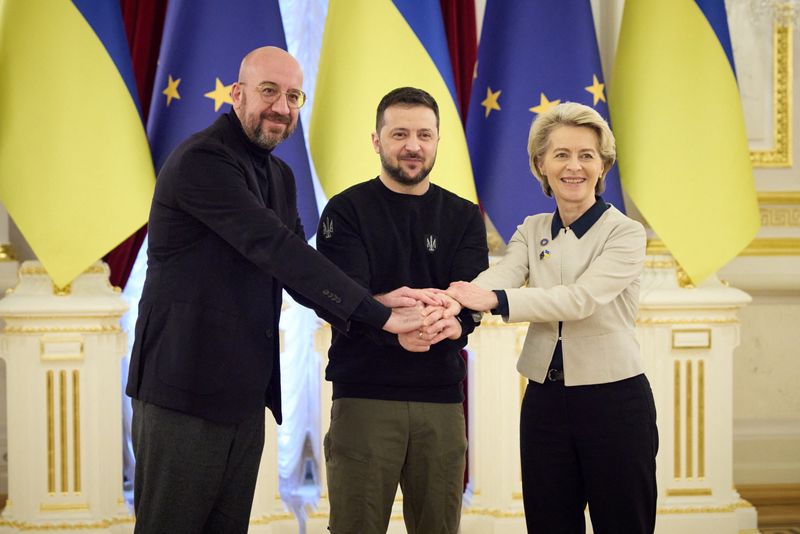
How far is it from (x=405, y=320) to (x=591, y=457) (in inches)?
22.3

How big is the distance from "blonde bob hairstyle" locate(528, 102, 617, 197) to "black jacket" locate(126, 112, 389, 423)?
60cm

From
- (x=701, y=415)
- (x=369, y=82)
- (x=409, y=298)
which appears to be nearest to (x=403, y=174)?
(x=409, y=298)

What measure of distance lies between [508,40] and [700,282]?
1.29 metres

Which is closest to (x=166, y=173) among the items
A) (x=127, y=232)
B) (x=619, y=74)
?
(x=127, y=232)

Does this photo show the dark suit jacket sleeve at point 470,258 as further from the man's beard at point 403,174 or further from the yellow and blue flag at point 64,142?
the yellow and blue flag at point 64,142

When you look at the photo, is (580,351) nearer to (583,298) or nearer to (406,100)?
(583,298)

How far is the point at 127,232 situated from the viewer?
11.0ft

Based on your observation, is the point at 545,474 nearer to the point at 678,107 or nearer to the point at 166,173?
the point at 166,173

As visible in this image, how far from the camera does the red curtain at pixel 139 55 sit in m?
3.63

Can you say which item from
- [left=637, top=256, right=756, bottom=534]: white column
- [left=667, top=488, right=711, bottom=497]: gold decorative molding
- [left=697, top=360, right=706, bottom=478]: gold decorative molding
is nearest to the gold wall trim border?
[left=637, top=256, right=756, bottom=534]: white column

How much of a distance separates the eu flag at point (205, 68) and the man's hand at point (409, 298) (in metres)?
1.19

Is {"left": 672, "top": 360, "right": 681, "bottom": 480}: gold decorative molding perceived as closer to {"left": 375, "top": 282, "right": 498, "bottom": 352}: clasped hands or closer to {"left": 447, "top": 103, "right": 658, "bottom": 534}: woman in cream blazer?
{"left": 447, "top": 103, "right": 658, "bottom": 534}: woman in cream blazer

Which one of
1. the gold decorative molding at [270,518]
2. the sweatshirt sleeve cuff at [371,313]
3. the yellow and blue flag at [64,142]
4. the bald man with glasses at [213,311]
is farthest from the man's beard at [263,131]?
the gold decorative molding at [270,518]

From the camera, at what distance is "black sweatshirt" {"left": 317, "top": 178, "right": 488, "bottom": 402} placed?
2.29 meters
